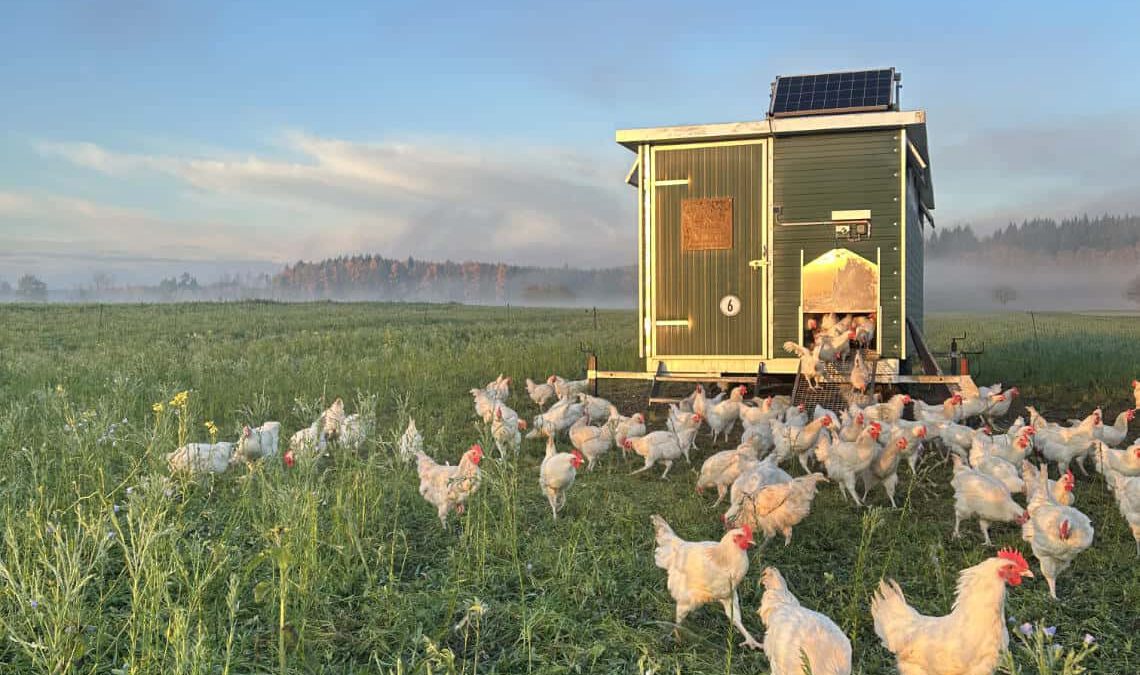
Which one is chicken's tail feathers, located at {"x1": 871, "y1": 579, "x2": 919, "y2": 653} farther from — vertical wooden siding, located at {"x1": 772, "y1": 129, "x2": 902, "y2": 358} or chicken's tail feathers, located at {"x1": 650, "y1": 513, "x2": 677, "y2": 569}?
vertical wooden siding, located at {"x1": 772, "y1": 129, "x2": 902, "y2": 358}

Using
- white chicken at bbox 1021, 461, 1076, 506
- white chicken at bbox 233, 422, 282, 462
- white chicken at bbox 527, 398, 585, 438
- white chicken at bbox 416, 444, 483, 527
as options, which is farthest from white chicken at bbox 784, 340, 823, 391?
white chicken at bbox 233, 422, 282, 462

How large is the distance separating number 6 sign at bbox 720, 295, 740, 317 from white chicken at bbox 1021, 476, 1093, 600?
7506mm

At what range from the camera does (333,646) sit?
3.72 meters

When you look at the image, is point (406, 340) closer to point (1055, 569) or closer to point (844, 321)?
point (844, 321)

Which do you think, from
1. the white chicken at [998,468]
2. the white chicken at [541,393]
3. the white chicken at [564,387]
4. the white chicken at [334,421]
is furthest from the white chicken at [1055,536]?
the white chicken at [541,393]

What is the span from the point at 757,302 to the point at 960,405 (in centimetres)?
358

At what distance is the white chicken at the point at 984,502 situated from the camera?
19.2 feet

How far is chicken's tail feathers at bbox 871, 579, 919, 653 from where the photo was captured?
12.2 ft

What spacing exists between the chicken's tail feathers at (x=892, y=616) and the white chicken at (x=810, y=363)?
7691 mm

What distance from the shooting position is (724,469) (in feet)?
23.0

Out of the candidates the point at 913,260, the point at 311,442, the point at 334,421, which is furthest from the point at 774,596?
the point at 913,260

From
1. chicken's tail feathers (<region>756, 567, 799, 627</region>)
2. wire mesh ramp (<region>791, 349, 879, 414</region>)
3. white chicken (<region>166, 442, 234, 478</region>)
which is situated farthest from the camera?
wire mesh ramp (<region>791, 349, 879, 414</region>)

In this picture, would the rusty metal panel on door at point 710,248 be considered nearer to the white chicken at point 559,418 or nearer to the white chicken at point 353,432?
the white chicken at point 559,418

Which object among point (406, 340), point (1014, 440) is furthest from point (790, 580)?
point (406, 340)
